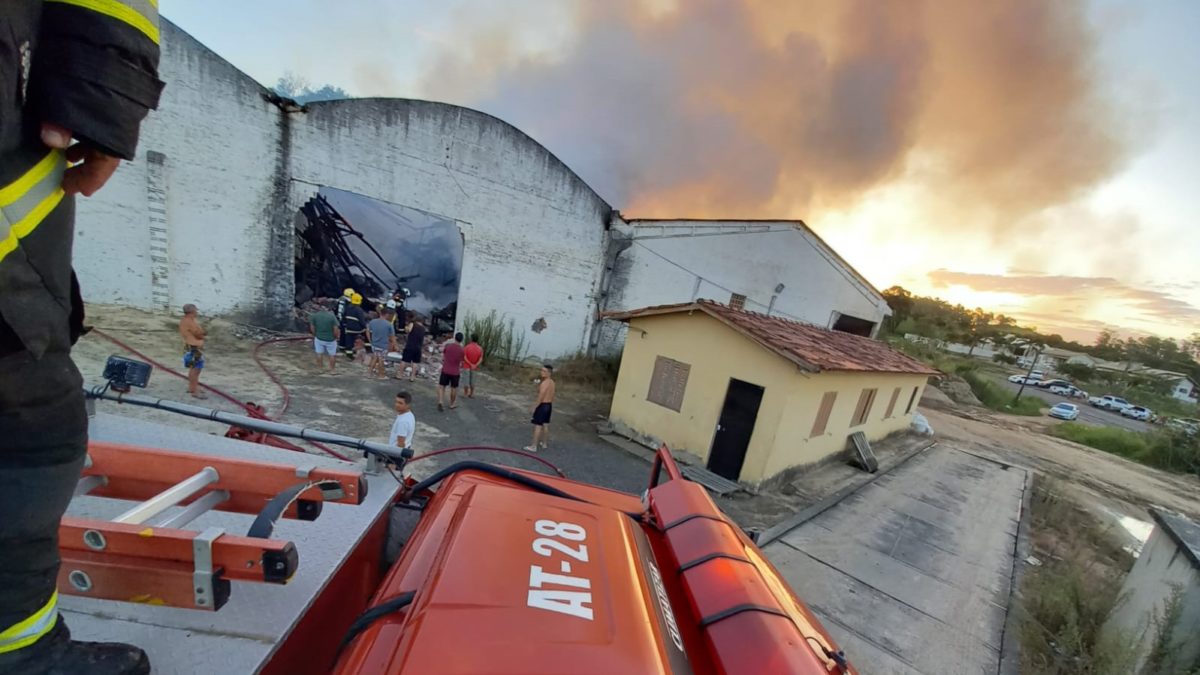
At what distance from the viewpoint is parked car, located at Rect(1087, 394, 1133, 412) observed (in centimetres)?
4125

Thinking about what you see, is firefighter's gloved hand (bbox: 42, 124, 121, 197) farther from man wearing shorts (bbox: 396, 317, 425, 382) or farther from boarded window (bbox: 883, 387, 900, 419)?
boarded window (bbox: 883, 387, 900, 419)

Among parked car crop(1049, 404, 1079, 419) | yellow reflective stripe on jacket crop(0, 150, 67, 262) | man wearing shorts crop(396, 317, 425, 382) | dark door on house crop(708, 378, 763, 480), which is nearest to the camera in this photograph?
yellow reflective stripe on jacket crop(0, 150, 67, 262)

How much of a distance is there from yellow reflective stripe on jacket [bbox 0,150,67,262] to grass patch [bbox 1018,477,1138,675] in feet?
23.1

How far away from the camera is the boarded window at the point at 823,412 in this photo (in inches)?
358

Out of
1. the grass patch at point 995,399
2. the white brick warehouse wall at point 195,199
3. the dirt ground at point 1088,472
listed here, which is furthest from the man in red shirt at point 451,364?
the grass patch at point 995,399

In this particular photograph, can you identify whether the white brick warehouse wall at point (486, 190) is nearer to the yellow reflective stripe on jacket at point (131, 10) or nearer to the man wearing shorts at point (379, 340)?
the man wearing shorts at point (379, 340)

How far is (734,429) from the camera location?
8.52 m

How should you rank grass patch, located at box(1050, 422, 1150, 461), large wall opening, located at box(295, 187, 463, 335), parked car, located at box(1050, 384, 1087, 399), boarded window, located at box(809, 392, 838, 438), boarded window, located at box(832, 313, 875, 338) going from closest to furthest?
boarded window, located at box(809, 392, 838, 438) → large wall opening, located at box(295, 187, 463, 335) → boarded window, located at box(832, 313, 875, 338) → grass patch, located at box(1050, 422, 1150, 461) → parked car, located at box(1050, 384, 1087, 399)

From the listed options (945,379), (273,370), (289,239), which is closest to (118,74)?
(273,370)

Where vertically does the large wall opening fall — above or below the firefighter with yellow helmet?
above

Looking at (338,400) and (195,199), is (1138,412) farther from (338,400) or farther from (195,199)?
(195,199)

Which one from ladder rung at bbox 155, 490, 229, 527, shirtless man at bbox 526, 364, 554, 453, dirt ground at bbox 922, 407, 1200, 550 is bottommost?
dirt ground at bbox 922, 407, 1200, 550

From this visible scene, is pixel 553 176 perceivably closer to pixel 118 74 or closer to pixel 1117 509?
pixel 118 74

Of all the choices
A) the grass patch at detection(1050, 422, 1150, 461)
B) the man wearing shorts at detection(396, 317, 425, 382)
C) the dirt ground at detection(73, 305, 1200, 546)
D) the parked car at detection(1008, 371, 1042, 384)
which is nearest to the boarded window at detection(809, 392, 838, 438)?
the dirt ground at detection(73, 305, 1200, 546)
